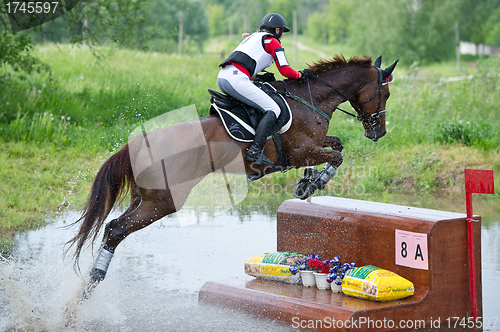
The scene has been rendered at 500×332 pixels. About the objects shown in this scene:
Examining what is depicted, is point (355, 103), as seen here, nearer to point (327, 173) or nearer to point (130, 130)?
point (327, 173)

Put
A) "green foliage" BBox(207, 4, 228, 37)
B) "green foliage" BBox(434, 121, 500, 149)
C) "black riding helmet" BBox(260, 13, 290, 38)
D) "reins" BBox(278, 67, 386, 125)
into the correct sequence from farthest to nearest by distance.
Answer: "green foliage" BBox(207, 4, 228, 37) < "green foliage" BBox(434, 121, 500, 149) < "reins" BBox(278, 67, 386, 125) < "black riding helmet" BBox(260, 13, 290, 38)

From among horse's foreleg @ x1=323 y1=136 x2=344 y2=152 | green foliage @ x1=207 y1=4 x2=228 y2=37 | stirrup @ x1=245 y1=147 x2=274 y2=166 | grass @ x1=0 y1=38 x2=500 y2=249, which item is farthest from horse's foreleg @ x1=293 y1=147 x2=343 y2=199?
green foliage @ x1=207 y1=4 x2=228 y2=37

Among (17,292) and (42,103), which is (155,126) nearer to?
(42,103)

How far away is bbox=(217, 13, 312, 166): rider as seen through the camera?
14.2 ft

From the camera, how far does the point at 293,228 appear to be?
4938mm

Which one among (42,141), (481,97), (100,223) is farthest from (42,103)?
(481,97)

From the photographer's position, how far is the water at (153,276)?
3980mm

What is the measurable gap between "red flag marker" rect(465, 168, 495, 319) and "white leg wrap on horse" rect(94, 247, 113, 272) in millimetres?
2714

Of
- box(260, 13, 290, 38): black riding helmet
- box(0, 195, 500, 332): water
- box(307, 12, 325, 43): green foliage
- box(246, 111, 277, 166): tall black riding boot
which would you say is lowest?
box(0, 195, 500, 332): water

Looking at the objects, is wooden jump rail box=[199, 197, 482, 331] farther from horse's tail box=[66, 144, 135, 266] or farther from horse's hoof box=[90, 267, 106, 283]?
horse's tail box=[66, 144, 135, 266]

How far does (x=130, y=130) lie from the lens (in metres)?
9.21

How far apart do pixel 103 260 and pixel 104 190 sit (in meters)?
0.55

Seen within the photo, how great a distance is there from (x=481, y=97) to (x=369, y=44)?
22058 millimetres

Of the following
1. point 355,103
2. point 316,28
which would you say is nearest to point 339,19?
point 316,28
